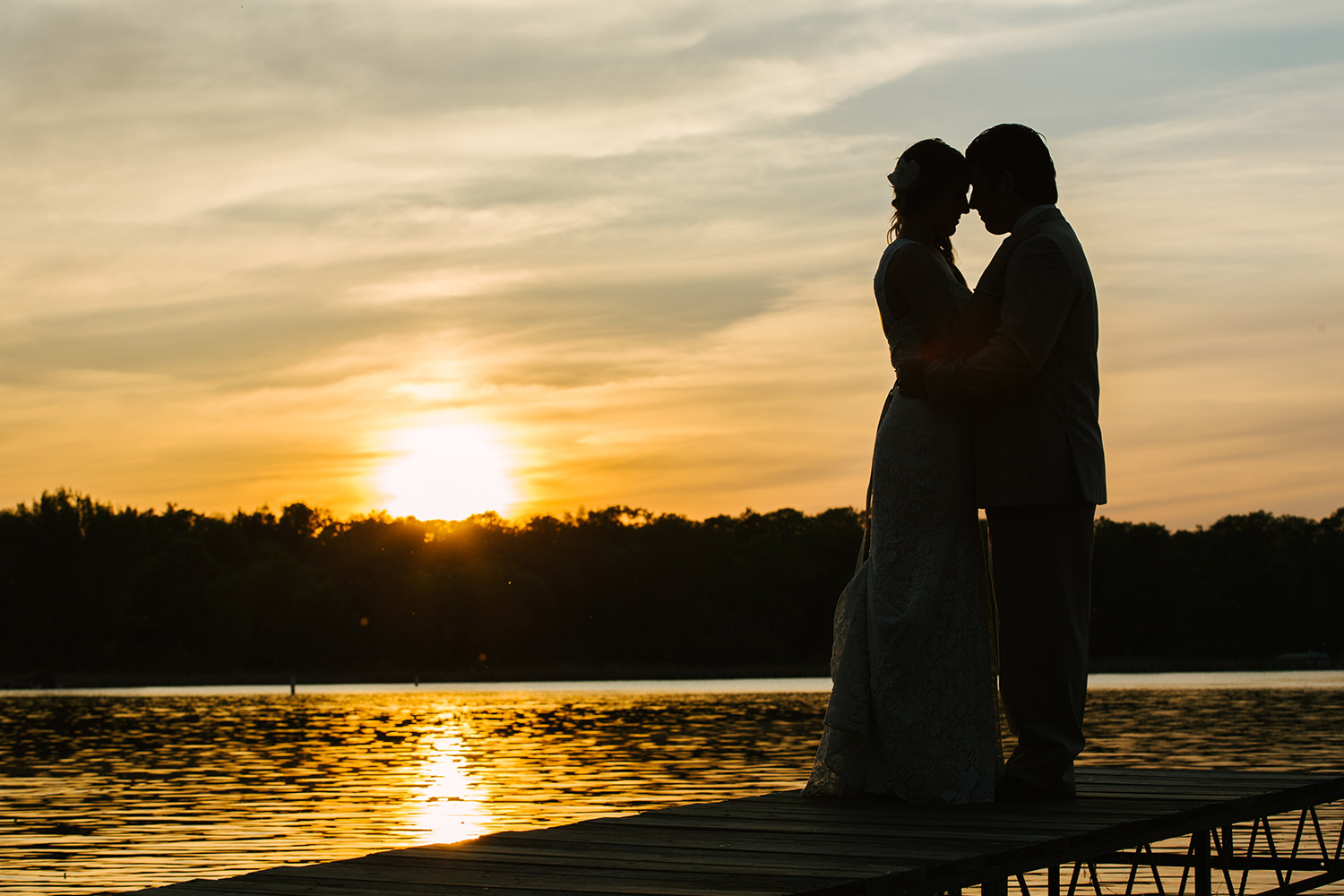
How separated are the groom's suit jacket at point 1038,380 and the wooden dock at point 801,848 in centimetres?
105

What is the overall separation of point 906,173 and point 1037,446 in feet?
3.43

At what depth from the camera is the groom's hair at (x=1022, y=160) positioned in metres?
5.27

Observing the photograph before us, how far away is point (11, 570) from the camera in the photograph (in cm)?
10450

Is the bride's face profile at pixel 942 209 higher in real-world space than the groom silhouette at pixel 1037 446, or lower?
higher

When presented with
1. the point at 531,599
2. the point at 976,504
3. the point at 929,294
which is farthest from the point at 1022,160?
the point at 531,599

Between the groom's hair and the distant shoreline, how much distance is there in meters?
98.9

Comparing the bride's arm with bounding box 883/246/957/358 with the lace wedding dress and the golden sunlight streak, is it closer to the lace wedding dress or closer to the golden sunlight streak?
the lace wedding dress

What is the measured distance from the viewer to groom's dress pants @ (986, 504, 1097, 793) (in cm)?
510

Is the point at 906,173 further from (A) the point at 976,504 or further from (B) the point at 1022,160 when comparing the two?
(A) the point at 976,504

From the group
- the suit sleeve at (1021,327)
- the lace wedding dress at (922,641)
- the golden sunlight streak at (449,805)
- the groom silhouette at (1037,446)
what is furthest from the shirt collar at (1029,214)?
the golden sunlight streak at (449,805)

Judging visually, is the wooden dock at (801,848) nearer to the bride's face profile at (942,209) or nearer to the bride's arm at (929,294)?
the bride's arm at (929,294)

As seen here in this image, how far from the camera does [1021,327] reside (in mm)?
4922

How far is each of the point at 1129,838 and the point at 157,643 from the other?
10965 centimetres

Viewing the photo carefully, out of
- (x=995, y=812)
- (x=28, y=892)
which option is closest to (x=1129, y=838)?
(x=995, y=812)
